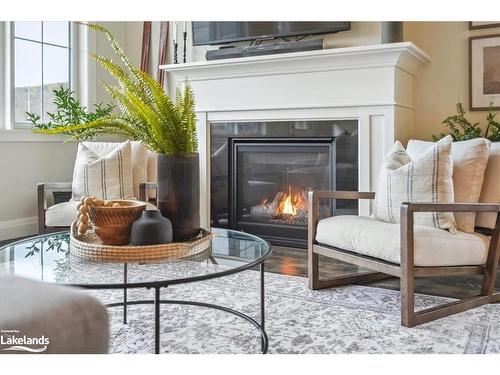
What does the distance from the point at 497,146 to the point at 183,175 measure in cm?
162

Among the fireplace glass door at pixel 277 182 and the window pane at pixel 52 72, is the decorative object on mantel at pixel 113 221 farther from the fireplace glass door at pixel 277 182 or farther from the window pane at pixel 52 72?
the window pane at pixel 52 72

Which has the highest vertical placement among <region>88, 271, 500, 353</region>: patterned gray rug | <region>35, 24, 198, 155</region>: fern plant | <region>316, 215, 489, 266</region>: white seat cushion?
<region>35, 24, 198, 155</region>: fern plant

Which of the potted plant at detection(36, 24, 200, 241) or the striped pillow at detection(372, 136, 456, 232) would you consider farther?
the striped pillow at detection(372, 136, 456, 232)

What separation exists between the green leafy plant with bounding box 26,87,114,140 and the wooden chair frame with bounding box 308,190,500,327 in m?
2.33

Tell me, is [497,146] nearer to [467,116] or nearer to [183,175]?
[467,116]

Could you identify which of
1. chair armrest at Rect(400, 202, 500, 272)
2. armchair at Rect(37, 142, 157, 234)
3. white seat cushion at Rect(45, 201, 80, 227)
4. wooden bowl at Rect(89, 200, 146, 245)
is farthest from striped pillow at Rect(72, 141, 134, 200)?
chair armrest at Rect(400, 202, 500, 272)

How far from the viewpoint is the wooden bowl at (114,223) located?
1.79 m

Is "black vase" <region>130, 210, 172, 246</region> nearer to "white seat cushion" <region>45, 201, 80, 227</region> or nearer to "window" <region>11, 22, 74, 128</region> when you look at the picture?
"white seat cushion" <region>45, 201, 80, 227</region>

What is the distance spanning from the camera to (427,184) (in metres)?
2.44

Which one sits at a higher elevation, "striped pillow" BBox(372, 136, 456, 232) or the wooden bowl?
"striped pillow" BBox(372, 136, 456, 232)

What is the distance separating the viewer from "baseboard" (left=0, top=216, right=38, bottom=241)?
4.10 meters

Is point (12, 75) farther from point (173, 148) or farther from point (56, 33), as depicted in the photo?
point (173, 148)
